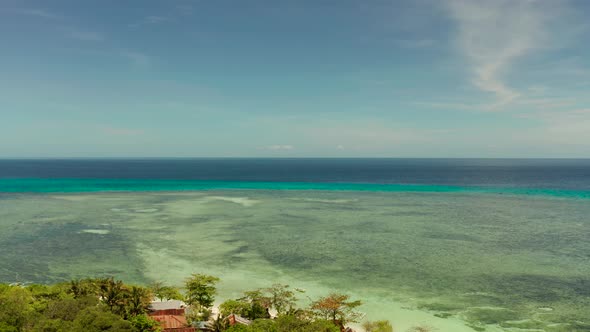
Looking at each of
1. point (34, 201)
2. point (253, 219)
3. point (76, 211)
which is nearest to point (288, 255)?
point (253, 219)

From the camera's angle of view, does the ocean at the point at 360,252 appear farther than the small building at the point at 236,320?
Yes

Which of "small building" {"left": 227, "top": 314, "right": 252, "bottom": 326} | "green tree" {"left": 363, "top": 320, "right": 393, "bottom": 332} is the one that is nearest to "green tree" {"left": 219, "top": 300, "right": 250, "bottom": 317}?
"small building" {"left": 227, "top": 314, "right": 252, "bottom": 326}

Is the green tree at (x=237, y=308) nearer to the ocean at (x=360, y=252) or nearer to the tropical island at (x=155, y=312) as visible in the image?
the tropical island at (x=155, y=312)

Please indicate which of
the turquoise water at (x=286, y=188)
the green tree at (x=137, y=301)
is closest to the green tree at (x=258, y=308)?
the green tree at (x=137, y=301)

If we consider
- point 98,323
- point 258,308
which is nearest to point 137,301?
point 98,323

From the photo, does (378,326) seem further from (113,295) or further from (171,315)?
(113,295)

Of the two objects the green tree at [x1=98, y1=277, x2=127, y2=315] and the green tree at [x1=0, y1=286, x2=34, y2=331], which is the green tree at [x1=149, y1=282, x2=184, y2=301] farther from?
the green tree at [x1=0, y1=286, x2=34, y2=331]

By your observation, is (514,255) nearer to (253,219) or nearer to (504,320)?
(504,320)
